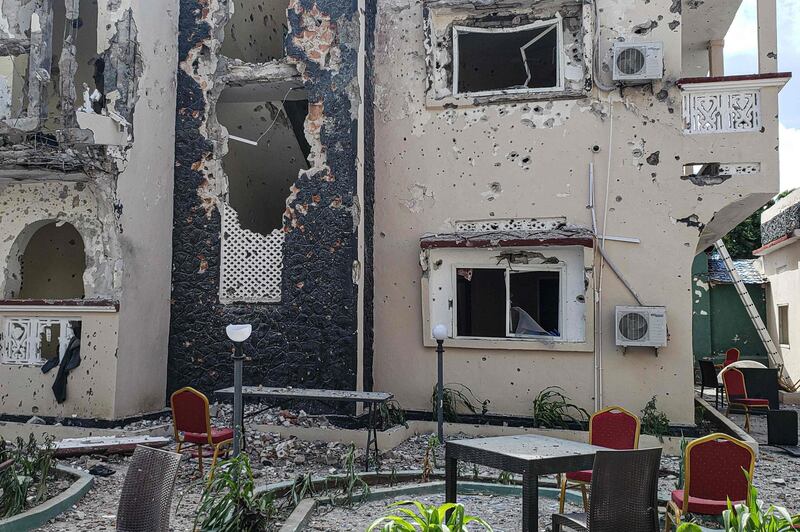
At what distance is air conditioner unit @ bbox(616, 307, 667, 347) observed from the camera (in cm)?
855

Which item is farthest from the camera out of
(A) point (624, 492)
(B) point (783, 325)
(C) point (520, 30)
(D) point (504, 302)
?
(B) point (783, 325)

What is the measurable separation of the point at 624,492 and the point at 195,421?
446 cm

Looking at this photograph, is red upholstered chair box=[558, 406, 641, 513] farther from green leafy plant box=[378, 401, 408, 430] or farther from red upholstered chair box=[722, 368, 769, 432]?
red upholstered chair box=[722, 368, 769, 432]

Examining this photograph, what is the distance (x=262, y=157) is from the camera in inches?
488

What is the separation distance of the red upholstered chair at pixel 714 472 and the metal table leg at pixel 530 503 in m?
1.03

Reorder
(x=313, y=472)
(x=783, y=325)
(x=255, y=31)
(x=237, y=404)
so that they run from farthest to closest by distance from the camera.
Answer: (x=783, y=325) → (x=255, y=31) → (x=313, y=472) → (x=237, y=404)

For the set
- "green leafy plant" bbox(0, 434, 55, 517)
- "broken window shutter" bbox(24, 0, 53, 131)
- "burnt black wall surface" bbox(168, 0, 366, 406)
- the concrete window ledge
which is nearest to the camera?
the concrete window ledge

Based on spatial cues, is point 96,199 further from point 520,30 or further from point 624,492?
point 624,492

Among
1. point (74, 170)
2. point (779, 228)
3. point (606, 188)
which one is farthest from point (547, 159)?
point (779, 228)

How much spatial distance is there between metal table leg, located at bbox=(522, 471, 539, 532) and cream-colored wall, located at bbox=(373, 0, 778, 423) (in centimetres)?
504

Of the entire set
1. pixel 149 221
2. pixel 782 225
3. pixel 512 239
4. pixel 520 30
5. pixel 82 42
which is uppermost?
pixel 82 42

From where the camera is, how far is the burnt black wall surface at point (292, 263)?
9.12 m

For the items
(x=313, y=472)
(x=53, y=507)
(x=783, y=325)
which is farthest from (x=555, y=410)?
(x=783, y=325)

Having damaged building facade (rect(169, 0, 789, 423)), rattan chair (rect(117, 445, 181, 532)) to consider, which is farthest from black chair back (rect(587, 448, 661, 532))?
damaged building facade (rect(169, 0, 789, 423))
